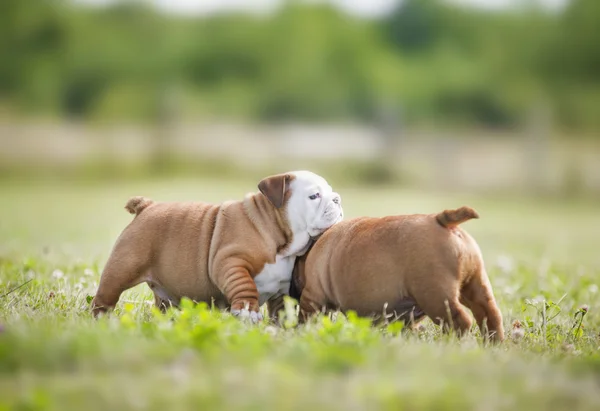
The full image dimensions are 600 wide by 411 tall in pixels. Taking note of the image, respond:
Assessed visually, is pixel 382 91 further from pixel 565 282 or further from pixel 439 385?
pixel 439 385

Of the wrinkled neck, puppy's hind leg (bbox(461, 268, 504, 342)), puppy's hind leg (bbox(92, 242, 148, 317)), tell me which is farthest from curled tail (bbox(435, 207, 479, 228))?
puppy's hind leg (bbox(92, 242, 148, 317))

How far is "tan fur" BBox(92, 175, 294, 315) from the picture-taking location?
16.1ft

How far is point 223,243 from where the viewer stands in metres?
4.94

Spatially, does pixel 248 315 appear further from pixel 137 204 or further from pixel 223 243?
pixel 137 204

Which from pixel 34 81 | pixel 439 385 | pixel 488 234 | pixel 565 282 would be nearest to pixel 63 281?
pixel 439 385

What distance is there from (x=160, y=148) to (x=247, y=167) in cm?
312

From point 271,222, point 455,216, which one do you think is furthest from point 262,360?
point 271,222

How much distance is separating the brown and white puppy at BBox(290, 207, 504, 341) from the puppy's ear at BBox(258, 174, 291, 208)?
41 centimetres

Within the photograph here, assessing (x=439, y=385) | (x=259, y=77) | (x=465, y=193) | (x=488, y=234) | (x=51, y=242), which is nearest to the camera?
(x=439, y=385)

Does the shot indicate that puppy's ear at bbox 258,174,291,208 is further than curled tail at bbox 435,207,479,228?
Yes

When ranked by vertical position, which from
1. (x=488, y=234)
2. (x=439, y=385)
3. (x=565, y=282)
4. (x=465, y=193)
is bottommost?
(x=465, y=193)

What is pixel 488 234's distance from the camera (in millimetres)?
13875

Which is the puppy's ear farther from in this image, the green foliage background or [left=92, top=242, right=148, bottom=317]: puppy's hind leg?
the green foliage background

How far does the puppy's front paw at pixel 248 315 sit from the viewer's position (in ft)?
14.8
